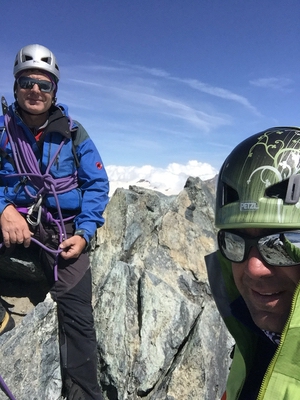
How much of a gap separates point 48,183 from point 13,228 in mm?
847

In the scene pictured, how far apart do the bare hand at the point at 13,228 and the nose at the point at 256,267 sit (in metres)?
3.66

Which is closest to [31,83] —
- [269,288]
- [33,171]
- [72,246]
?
[33,171]

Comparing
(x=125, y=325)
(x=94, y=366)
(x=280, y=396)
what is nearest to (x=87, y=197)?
(x=125, y=325)

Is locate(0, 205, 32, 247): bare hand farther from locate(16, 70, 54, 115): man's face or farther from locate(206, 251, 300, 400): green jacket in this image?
locate(206, 251, 300, 400): green jacket

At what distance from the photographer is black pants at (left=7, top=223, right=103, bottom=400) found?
13.9 feet

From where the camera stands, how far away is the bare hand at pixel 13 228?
184 inches

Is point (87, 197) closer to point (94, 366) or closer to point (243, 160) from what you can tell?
point (94, 366)

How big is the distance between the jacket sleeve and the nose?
3.23m

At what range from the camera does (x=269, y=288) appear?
79.3 inches

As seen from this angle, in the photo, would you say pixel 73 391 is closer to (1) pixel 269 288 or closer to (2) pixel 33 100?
(1) pixel 269 288

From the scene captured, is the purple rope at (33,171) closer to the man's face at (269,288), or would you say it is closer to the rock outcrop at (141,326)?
the rock outcrop at (141,326)

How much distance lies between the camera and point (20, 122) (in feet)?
16.4

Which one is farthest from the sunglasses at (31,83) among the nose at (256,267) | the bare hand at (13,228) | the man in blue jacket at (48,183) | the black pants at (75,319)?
the nose at (256,267)

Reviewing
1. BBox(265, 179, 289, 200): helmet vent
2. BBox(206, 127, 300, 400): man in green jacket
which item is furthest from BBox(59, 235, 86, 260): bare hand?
BBox(265, 179, 289, 200): helmet vent
